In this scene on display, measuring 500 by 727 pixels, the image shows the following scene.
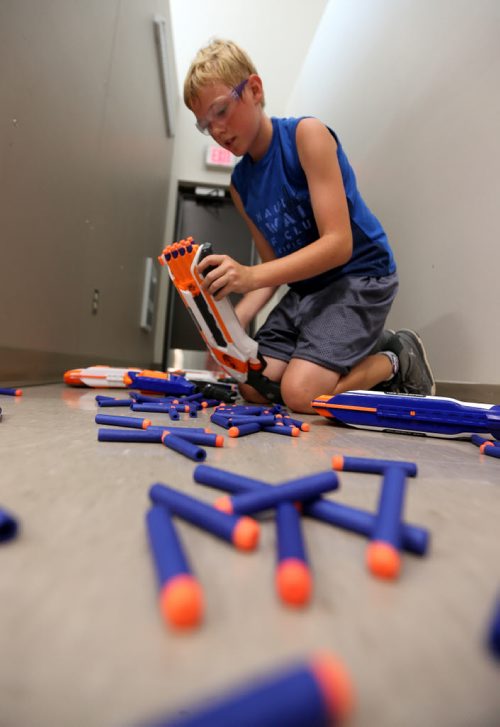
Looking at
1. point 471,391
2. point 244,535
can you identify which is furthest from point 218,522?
point 471,391

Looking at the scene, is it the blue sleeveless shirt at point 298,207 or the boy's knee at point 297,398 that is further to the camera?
the blue sleeveless shirt at point 298,207

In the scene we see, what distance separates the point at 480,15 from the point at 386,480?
62.0 inches

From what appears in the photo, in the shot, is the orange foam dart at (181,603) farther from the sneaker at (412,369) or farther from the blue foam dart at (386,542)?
the sneaker at (412,369)

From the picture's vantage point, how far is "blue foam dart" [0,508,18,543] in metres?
0.31

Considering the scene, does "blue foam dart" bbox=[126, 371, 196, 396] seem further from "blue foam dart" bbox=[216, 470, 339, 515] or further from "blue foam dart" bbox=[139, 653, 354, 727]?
"blue foam dart" bbox=[139, 653, 354, 727]

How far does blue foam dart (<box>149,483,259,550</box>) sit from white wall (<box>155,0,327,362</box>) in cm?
336

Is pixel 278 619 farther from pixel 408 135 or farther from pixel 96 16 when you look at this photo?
pixel 96 16

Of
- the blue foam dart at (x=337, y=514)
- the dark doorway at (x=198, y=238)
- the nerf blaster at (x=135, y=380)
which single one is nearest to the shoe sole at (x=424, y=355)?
the nerf blaster at (x=135, y=380)

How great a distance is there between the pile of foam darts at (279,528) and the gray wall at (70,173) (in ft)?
3.69

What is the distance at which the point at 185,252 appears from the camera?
1.15m

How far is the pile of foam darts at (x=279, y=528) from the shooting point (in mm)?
228

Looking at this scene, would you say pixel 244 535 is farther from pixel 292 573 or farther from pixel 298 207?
pixel 298 207

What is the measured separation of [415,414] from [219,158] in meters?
3.31

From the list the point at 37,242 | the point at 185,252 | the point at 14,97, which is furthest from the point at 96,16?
the point at 185,252
